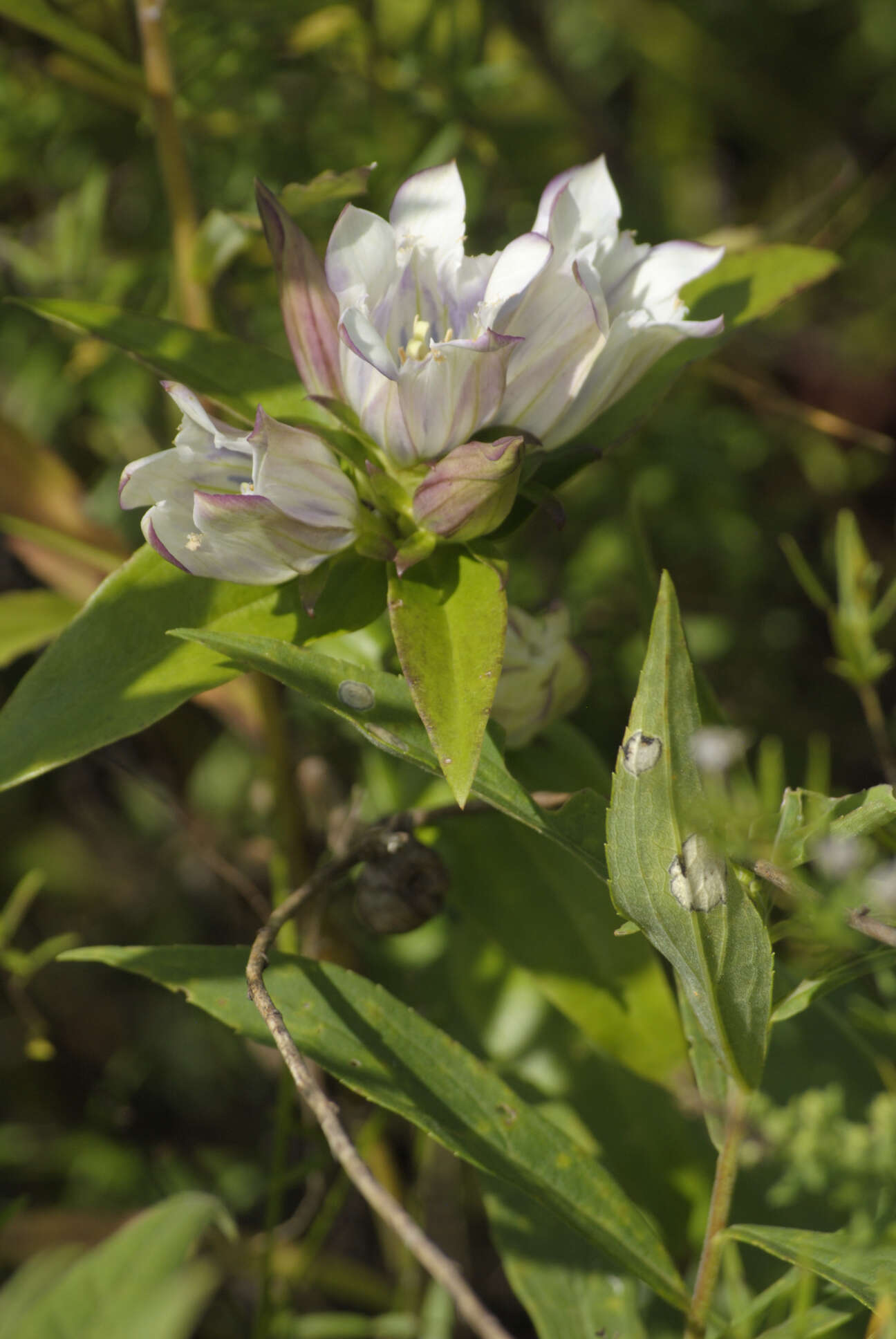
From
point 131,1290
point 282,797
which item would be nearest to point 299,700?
point 282,797

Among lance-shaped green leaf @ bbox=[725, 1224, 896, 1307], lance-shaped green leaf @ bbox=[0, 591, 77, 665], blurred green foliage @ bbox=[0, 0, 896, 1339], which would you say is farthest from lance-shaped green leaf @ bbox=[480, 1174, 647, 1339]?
lance-shaped green leaf @ bbox=[0, 591, 77, 665]

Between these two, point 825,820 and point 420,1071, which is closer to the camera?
point 825,820

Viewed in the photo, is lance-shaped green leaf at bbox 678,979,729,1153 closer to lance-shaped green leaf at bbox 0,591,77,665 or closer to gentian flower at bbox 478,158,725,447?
gentian flower at bbox 478,158,725,447

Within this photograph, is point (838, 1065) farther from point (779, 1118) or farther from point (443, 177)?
point (443, 177)

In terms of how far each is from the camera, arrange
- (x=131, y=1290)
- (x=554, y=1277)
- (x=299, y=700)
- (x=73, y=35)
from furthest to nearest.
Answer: (x=299, y=700)
(x=73, y=35)
(x=554, y=1277)
(x=131, y=1290)

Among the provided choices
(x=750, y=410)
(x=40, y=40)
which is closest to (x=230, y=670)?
(x=40, y=40)

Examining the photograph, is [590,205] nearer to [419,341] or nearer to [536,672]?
[419,341]

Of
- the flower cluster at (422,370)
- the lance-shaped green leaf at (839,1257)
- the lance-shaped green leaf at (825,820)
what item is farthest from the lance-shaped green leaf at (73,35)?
the lance-shaped green leaf at (839,1257)
